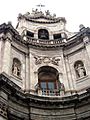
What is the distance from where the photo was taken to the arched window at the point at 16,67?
21562 millimetres

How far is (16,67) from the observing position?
72.6 ft

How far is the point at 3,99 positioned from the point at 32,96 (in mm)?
2247

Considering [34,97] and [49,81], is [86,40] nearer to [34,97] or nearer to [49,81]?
[49,81]

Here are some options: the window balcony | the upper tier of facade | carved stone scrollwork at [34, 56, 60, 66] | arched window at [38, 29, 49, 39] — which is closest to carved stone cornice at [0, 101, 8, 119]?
the upper tier of facade

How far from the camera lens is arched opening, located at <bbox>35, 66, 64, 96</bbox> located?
21156 millimetres

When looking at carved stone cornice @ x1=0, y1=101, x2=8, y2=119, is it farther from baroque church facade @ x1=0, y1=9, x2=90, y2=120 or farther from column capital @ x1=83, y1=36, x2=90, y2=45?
column capital @ x1=83, y1=36, x2=90, y2=45

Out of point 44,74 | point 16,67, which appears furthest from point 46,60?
point 16,67

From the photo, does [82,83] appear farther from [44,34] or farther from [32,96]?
[44,34]

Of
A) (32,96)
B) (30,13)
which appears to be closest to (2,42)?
(32,96)

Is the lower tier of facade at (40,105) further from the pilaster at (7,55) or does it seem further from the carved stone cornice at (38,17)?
the carved stone cornice at (38,17)

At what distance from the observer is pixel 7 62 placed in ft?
68.4

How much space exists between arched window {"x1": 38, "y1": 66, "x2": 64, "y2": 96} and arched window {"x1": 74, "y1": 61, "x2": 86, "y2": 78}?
1.49m

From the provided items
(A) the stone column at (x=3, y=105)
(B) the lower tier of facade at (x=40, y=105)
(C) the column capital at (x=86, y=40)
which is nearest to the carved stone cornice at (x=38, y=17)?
(C) the column capital at (x=86, y=40)

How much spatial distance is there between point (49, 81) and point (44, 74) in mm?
833
